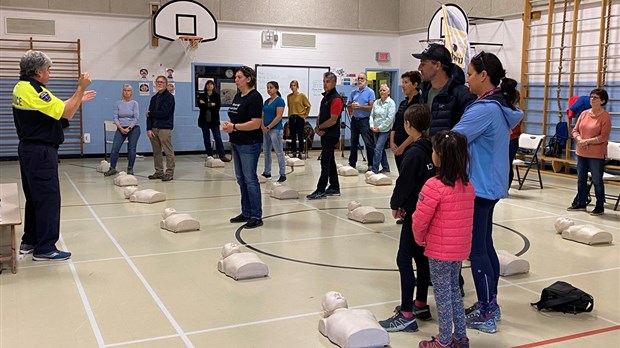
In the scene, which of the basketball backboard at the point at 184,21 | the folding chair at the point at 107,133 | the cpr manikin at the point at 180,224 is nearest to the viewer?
the cpr manikin at the point at 180,224

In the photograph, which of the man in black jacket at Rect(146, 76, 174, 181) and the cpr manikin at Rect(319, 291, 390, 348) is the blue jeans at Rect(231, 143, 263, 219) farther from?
the man in black jacket at Rect(146, 76, 174, 181)

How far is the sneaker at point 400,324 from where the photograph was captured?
3771 millimetres

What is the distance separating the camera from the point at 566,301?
4180 millimetres

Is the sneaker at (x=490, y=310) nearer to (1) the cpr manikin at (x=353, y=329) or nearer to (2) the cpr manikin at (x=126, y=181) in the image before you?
(1) the cpr manikin at (x=353, y=329)

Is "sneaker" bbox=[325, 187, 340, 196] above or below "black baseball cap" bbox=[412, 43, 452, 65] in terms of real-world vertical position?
below

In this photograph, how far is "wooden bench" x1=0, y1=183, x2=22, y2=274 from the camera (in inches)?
192

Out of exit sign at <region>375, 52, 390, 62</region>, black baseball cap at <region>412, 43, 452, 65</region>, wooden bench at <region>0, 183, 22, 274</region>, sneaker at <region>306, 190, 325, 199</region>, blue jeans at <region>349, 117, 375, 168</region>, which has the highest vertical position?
exit sign at <region>375, 52, 390, 62</region>

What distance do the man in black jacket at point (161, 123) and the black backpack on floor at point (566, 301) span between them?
24.0 feet

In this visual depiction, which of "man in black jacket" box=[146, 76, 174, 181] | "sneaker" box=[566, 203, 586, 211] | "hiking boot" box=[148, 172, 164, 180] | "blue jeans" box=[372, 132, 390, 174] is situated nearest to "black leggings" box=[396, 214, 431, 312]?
"sneaker" box=[566, 203, 586, 211]

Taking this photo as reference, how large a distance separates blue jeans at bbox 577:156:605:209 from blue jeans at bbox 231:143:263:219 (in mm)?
4344

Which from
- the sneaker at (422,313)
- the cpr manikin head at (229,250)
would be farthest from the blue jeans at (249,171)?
the sneaker at (422,313)

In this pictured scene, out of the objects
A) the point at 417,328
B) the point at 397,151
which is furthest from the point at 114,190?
the point at 417,328

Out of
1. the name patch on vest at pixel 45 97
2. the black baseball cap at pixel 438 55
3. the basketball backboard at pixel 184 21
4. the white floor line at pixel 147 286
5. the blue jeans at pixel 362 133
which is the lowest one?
the white floor line at pixel 147 286

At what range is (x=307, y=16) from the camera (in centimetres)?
1591
